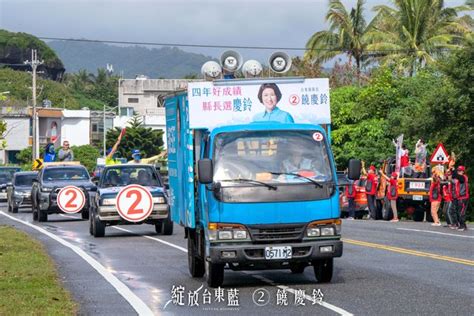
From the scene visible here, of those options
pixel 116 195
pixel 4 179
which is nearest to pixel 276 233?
pixel 116 195

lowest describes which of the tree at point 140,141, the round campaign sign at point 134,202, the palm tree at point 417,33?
the round campaign sign at point 134,202

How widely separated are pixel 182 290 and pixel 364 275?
9.68 ft

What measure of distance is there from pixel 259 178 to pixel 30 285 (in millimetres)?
3501

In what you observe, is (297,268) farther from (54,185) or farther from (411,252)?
(54,185)

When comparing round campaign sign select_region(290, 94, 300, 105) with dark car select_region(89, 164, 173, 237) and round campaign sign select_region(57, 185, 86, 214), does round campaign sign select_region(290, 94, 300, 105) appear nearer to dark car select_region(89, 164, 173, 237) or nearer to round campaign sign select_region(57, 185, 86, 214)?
dark car select_region(89, 164, 173, 237)

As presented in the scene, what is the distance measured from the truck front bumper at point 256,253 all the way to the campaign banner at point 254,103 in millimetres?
2085

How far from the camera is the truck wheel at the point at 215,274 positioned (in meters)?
14.7

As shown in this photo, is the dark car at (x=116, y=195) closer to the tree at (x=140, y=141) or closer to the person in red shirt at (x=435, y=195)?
the person in red shirt at (x=435, y=195)

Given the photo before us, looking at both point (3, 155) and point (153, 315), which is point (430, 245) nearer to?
point (153, 315)

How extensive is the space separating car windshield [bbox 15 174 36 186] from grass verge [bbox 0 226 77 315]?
75.5 feet

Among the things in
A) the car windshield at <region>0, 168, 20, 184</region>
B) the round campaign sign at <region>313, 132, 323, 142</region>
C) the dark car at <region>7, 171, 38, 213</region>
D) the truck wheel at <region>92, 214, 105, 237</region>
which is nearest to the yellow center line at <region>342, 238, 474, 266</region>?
the round campaign sign at <region>313, 132, 323, 142</region>

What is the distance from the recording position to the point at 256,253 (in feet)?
46.9

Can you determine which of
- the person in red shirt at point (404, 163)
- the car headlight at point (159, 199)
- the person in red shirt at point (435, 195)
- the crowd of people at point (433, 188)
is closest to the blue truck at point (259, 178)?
the car headlight at point (159, 199)

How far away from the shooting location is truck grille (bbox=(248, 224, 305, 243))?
47.0 feet
